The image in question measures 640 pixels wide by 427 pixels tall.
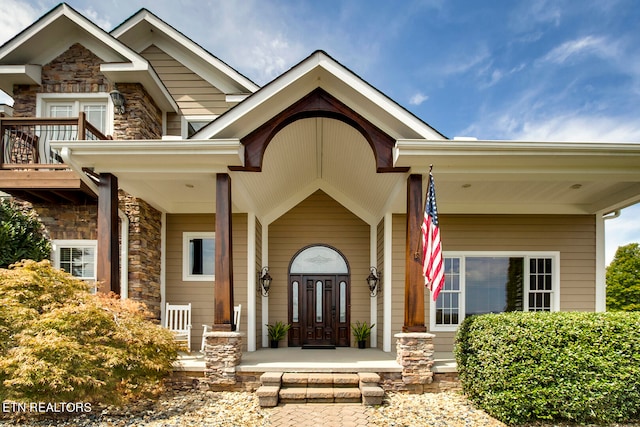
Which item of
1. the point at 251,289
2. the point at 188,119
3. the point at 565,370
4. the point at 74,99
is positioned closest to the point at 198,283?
the point at 251,289

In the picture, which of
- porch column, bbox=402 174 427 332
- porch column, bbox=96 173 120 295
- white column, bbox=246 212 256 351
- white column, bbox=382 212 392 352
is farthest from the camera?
white column, bbox=246 212 256 351

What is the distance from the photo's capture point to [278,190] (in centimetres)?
830

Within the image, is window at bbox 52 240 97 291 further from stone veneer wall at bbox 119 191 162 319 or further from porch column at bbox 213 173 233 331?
porch column at bbox 213 173 233 331

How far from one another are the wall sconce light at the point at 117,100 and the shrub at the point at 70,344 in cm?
367

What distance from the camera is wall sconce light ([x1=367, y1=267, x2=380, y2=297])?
877 cm

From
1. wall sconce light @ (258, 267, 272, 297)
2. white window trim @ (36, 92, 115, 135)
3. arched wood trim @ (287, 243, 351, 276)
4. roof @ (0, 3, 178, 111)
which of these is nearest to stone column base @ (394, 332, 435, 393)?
arched wood trim @ (287, 243, 351, 276)

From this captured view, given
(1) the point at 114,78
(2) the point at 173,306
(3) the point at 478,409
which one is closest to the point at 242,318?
(2) the point at 173,306

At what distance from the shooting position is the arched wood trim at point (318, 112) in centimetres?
595

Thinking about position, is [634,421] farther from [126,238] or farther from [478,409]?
[126,238]

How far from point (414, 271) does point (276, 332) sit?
4.04m

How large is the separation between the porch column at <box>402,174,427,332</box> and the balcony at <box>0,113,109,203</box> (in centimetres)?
506

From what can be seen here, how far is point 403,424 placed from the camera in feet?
15.1

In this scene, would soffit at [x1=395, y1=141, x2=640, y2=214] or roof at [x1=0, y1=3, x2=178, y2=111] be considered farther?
roof at [x1=0, y1=3, x2=178, y2=111]

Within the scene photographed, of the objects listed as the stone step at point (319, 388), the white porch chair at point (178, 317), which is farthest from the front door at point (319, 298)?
the stone step at point (319, 388)
